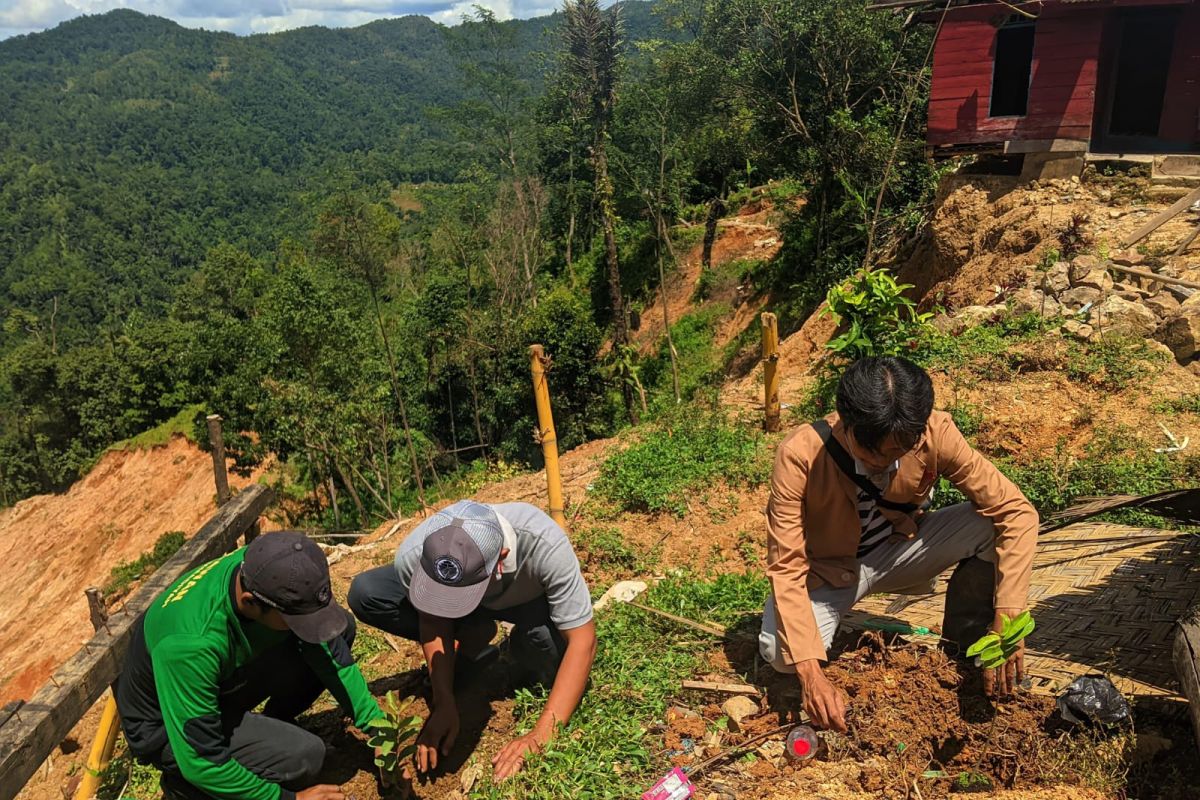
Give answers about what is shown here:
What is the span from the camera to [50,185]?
281 feet

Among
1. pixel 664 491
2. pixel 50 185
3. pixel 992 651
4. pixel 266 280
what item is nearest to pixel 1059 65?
pixel 664 491

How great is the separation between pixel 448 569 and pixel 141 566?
20.8m

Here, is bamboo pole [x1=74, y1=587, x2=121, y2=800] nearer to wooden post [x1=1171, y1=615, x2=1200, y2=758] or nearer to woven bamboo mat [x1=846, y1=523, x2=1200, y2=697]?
woven bamboo mat [x1=846, y1=523, x2=1200, y2=697]

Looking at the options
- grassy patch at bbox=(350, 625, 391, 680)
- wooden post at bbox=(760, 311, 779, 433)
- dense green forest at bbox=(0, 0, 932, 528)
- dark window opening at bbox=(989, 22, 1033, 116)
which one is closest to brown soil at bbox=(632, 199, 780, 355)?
dense green forest at bbox=(0, 0, 932, 528)

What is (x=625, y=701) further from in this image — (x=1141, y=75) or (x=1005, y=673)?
(x=1141, y=75)

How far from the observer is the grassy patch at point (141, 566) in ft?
59.6

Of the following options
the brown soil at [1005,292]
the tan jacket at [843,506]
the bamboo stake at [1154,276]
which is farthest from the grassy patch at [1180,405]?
the tan jacket at [843,506]

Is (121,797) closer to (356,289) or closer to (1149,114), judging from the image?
(1149,114)

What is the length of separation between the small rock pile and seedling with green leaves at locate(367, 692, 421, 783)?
22.4 feet

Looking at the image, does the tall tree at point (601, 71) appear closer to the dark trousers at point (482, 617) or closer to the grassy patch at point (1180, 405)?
the grassy patch at point (1180, 405)

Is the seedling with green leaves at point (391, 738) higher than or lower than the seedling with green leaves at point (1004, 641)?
lower

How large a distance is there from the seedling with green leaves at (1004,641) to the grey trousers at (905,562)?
395mm

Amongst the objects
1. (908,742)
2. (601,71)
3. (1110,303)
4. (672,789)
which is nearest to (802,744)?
(908,742)

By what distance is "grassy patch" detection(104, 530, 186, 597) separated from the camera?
59.6 ft
